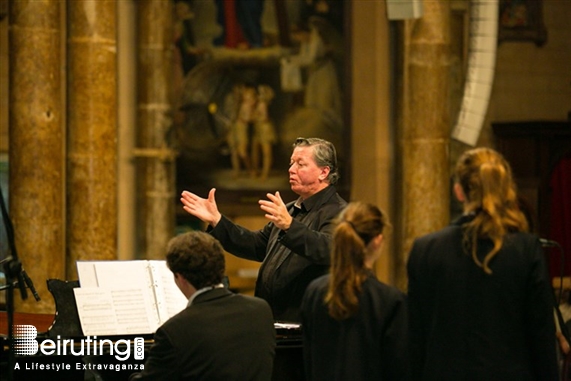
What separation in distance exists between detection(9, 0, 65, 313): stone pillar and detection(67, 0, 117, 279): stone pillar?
20 cm

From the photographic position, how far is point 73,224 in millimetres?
10500

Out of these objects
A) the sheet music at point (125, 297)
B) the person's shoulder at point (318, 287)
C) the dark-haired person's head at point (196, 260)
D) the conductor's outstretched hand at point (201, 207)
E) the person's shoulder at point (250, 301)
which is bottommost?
the sheet music at point (125, 297)

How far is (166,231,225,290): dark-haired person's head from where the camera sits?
149 inches

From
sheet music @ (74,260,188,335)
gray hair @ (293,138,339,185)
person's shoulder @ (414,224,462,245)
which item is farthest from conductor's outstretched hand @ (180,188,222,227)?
person's shoulder @ (414,224,462,245)

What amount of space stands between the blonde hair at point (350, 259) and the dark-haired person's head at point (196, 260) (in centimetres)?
41

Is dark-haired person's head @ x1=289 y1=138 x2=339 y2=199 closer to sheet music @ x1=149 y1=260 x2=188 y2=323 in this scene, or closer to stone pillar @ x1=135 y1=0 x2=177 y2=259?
sheet music @ x1=149 y1=260 x2=188 y2=323

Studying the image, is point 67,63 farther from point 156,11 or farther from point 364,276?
point 364,276

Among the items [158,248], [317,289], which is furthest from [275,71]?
[317,289]

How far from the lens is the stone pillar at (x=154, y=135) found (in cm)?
1189

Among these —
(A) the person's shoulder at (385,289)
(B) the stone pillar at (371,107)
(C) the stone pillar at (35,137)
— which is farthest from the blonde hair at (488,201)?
(B) the stone pillar at (371,107)

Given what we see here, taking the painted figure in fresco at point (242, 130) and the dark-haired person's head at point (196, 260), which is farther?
the painted figure in fresco at point (242, 130)
